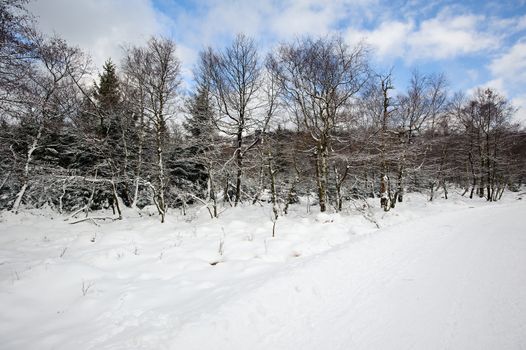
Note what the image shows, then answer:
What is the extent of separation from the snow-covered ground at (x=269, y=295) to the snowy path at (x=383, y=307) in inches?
0.8

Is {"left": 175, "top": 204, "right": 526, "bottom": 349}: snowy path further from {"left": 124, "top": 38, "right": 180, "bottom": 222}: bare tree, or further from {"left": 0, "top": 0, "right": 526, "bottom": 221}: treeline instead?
{"left": 124, "top": 38, "right": 180, "bottom": 222}: bare tree

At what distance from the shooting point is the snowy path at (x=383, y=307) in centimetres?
298

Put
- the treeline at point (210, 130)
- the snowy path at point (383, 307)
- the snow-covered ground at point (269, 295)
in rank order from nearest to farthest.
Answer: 1. the snowy path at point (383, 307)
2. the snow-covered ground at point (269, 295)
3. the treeline at point (210, 130)

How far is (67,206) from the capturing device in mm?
19031

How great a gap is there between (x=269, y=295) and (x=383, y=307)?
183 centimetres

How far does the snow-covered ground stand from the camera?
10.2 ft

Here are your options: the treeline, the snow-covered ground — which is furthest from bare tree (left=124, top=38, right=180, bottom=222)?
the snow-covered ground

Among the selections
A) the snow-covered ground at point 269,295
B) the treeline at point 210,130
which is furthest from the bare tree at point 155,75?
the snow-covered ground at point 269,295

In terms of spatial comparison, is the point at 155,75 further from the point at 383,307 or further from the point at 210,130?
the point at 383,307

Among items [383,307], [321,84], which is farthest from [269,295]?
[321,84]

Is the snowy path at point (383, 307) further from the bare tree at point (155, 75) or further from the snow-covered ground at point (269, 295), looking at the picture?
the bare tree at point (155, 75)

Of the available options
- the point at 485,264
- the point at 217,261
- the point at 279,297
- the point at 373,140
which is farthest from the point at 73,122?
the point at 485,264

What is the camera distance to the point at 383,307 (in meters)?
3.66

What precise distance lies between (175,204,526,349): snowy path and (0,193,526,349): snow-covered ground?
0.8 inches
